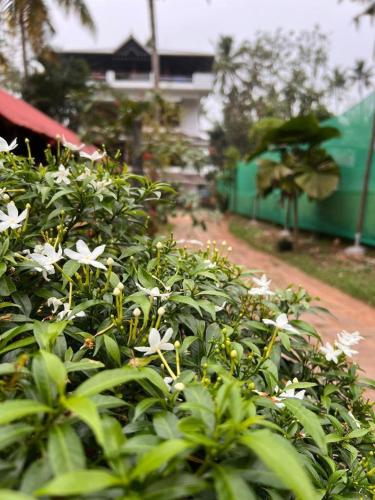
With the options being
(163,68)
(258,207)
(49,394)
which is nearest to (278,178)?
(258,207)

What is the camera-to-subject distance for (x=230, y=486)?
64cm

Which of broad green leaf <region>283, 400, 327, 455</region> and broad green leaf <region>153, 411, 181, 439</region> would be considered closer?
broad green leaf <region>153, 411, 181, 439</region>

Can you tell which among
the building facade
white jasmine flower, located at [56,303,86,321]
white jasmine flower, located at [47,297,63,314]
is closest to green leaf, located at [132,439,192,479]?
white jasmine flower, located at [56,303,86,321]

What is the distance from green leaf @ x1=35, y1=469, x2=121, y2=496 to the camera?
559 mm

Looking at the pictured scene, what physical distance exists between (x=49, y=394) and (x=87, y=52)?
26468mm

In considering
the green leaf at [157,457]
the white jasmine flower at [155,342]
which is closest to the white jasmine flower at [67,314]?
the white jasmine flower at [155,342]

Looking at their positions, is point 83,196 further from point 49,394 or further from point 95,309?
point 49,394

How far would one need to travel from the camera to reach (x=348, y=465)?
1.34m

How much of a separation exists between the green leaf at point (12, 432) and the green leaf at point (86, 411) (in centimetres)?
8

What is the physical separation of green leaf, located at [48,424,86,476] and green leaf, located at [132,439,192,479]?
0.10 meters

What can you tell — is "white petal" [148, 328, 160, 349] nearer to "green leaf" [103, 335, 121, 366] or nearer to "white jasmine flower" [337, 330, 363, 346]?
"green leaf" [103, 335, 121, 366]

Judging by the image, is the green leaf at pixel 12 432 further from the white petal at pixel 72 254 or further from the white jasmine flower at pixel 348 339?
the white jasmine flower at pixel 348 339

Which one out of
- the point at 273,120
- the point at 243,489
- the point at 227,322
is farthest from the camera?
the point at 273,120

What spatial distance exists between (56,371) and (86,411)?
0.13m
